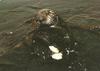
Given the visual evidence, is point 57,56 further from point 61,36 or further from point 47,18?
point 47,18

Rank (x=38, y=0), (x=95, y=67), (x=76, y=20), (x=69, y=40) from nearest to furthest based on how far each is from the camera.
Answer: (x=95, y=67) → (x=69, y=40) → (x=76, y=20) → (x=38, y=0)

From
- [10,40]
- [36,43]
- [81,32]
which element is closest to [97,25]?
[81,32]

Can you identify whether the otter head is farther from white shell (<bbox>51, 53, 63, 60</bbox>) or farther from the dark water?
white shell (<bbox>51, 53, 63, 60</bbox>)

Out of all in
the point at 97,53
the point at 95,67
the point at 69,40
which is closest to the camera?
the point at 95,67

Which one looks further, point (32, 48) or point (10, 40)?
point (10, 40)

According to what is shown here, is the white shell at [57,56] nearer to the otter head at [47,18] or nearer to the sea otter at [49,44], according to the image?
the sea otter at [49,44]

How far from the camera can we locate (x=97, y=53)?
684cm

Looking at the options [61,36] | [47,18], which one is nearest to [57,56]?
[61,36]

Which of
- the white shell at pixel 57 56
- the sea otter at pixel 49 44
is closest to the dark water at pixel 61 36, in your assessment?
the sea otter at pixel 49 44

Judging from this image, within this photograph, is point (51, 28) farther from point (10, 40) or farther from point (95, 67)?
point (95, 67)

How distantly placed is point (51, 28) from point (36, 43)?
2.31 ft

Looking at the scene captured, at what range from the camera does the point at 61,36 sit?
7.43 metres

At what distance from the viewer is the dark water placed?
6500 millimetres

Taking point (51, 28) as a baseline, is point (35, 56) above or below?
below
